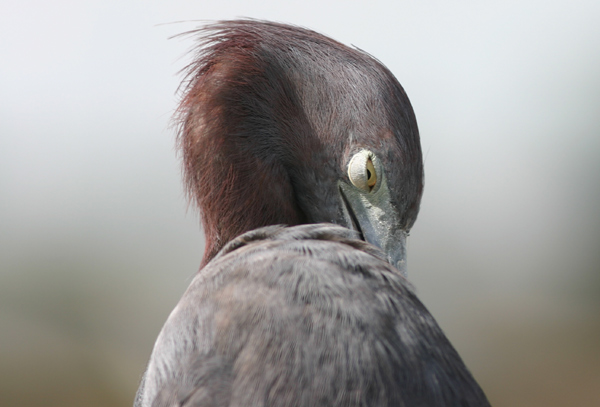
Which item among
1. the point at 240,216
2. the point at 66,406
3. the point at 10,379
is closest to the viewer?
the point at 240,216

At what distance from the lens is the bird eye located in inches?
97.5

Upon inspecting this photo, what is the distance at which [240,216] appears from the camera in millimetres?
2482

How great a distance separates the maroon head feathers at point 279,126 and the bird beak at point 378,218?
0.20ft

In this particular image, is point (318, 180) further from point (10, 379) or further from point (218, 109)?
point (10, 379)

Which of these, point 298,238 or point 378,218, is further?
point 378,218

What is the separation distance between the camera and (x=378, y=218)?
8.34 feet

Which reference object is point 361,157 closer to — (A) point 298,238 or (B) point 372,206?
(B) point 372,206

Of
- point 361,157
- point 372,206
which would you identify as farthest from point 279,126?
point 372,206

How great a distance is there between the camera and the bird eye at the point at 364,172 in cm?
248

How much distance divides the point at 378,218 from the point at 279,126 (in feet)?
1.97

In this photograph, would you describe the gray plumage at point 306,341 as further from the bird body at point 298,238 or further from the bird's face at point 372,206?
the bird's face at point 372,206

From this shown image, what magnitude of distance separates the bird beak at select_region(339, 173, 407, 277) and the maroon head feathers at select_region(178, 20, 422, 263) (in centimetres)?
6

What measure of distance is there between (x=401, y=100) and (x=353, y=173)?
0.41 meters

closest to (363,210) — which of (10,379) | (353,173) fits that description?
(353,173)
